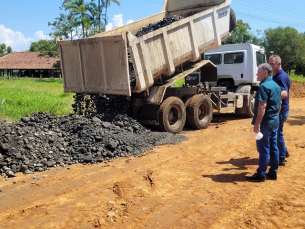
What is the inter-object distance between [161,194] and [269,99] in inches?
86.9

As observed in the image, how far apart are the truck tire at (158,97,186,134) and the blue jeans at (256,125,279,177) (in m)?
3.59

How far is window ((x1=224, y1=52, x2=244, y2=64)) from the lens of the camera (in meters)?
11.4

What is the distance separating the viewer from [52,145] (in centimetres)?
646

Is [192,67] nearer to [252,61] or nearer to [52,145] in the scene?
[252,61]

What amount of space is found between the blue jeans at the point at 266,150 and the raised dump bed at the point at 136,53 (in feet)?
11.6

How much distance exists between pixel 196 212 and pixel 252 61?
851cm

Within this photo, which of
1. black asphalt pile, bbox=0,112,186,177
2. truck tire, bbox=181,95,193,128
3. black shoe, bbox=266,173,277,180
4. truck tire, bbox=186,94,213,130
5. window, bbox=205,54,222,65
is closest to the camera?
black shoe, bbox=266,173,277,180

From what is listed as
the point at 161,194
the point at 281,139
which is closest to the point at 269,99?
the point at 281,139

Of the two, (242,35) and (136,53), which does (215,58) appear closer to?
(136,53)

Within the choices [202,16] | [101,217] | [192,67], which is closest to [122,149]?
[101,217]

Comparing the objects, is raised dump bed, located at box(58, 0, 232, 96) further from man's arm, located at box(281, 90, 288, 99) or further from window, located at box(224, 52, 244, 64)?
man's arm, located at box(281, 90, 288, 99)

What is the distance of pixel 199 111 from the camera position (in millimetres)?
9602

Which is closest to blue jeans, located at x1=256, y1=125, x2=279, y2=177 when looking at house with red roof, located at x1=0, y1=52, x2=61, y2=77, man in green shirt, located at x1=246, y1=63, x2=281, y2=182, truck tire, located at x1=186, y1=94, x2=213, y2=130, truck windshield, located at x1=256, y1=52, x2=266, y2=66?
man in green shirt, located at x1=246, y1=63, x2=281, y2=182

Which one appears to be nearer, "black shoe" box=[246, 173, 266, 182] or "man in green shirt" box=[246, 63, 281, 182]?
"man in green shirt" box=[246, 63, 281, 182]
